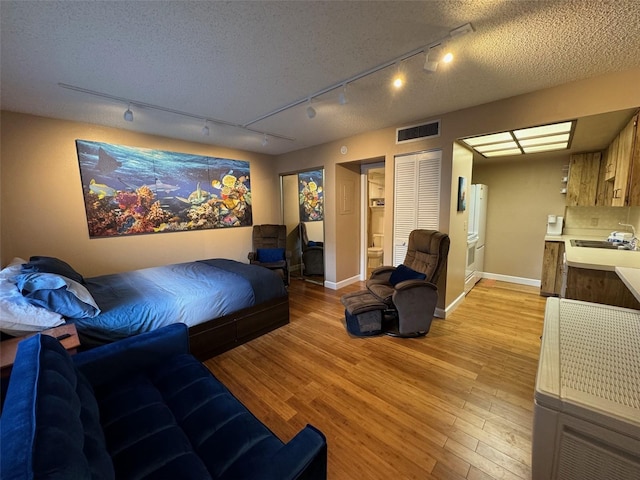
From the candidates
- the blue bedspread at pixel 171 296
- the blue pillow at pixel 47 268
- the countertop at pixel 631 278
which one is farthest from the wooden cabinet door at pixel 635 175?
the blue pillow at pixel 47 268

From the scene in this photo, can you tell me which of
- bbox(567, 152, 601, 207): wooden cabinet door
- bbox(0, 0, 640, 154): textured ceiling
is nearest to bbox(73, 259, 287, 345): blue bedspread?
bbox(0, 0, 640, 154): textured ceiling

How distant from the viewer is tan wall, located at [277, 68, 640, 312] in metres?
2.15

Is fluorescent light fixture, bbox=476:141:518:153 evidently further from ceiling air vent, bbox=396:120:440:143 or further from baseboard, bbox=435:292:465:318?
baseboard, bbox=435:292:465:318

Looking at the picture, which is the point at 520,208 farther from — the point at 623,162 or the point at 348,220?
the point at 348,220

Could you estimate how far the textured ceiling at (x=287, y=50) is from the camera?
144 centimetres

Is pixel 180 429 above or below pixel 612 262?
below

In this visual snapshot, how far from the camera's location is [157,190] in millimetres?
3684

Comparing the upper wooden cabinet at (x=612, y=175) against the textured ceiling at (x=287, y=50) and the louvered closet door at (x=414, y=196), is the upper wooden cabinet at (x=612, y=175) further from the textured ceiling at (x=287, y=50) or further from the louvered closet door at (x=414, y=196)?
the louvered closet door at (x=414, y=196)

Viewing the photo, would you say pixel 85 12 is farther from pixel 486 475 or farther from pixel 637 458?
pixel 486 475

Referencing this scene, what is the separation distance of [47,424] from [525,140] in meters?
4.66

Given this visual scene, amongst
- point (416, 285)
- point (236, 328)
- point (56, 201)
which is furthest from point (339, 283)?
point (56, 201)

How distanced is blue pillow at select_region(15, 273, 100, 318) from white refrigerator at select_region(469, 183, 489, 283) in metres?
4.76

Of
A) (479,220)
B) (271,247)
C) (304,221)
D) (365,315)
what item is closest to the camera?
(365,315)

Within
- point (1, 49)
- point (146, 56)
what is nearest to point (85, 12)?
point (146, 56)
